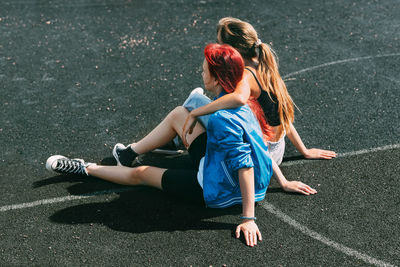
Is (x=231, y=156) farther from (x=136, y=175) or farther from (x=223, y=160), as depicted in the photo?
(x=136, y=175)

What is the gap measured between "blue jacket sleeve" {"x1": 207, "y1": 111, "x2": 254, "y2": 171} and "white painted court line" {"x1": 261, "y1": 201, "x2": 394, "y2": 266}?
2.75 ft

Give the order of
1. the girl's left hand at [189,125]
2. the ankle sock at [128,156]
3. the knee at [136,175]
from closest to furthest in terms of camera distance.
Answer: the girl's left hand at [189,125]
the knee at [136,175]
the ankle sock at [128,156]

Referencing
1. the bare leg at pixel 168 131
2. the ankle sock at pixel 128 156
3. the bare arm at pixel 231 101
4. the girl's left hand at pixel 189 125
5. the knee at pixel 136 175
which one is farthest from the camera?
the ankle sock at pixel 128 156

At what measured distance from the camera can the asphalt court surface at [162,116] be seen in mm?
4797

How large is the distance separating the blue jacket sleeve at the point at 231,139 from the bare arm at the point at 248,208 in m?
0.09

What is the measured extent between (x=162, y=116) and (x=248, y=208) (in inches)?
102

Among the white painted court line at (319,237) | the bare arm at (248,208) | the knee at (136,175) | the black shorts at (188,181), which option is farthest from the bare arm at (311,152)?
the knee at (136,175)

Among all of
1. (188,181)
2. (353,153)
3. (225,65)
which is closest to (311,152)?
(353,153)

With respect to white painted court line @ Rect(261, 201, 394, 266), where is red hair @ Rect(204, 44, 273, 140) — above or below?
above

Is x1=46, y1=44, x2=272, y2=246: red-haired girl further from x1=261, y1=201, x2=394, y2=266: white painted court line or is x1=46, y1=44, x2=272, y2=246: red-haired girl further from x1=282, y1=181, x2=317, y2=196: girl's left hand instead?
x1=282, y1=181, x2=317, y2=196: girl's left hand

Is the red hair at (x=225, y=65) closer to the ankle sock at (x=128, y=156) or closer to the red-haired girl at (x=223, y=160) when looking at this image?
the red-haired girl at (x=223, y=160)

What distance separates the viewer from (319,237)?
15.9 ft

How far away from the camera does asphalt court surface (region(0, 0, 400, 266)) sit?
480 centimetres

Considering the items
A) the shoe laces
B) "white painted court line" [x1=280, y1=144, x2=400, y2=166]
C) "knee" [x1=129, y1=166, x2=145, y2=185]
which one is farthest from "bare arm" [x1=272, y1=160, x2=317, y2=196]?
the shoe laces
